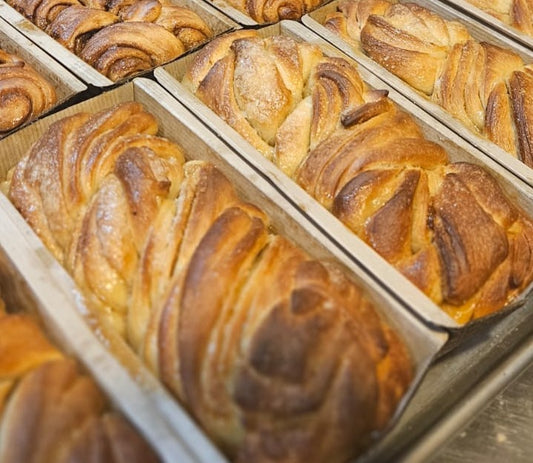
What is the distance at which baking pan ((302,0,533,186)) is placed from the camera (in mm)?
2547

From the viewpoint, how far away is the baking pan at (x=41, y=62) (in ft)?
8.93

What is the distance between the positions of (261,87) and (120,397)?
1418 mm

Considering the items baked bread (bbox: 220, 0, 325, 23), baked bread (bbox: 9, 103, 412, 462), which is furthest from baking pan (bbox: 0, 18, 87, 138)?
baked bread (bbox: 220, 0, 325, 23)

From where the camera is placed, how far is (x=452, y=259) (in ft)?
6.72

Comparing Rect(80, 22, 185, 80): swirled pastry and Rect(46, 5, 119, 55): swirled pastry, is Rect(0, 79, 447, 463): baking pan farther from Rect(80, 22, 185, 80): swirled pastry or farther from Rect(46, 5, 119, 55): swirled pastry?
Rect(46, 5, 119, 55): swirled pastry

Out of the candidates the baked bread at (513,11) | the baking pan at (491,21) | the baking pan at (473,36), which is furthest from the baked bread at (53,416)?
the baked bread at (513,11)

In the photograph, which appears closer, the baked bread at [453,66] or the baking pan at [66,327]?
the baking pan at [66,327]

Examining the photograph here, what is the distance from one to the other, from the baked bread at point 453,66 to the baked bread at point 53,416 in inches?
76.9

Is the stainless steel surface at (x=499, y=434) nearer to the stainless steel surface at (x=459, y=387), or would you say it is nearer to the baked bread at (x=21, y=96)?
the stainless steel surface at (x=459, y=387)

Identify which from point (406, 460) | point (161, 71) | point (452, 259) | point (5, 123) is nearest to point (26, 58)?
point (5, 123)

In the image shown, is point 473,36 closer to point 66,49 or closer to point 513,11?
point 513,11

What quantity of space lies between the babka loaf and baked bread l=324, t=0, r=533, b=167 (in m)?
0.78

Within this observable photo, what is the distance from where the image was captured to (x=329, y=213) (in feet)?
7.14

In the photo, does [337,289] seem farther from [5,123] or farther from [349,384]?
[5,123]
